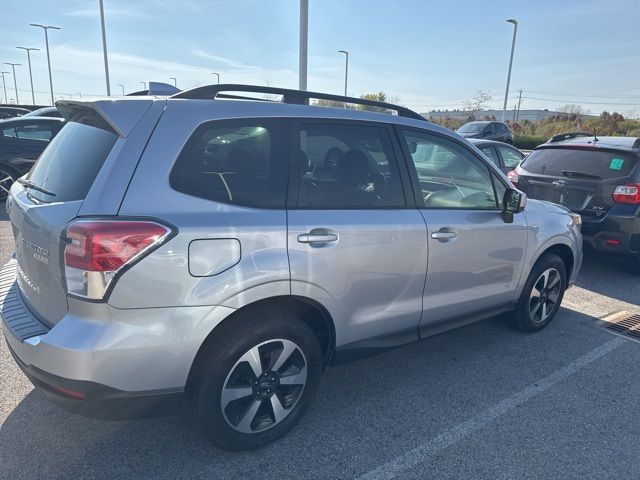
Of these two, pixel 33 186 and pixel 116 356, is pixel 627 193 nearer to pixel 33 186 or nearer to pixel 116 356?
pixel 116 356

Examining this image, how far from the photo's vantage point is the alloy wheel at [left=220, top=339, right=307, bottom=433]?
2.42 meters

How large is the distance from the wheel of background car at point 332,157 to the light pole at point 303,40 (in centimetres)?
735

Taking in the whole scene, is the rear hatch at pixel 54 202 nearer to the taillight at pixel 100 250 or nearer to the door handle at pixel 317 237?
the taillight at pixel 100 250

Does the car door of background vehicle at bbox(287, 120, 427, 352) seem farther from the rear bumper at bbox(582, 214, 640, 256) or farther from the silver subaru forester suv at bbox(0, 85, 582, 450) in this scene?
the rear bumper at bbox(582, 214, 640, 256)

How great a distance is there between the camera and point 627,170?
215 inches

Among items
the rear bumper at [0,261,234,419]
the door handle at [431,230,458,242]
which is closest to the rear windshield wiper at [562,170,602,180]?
the door handle at [431,230,458,242]

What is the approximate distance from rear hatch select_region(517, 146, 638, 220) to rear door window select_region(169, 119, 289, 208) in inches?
180

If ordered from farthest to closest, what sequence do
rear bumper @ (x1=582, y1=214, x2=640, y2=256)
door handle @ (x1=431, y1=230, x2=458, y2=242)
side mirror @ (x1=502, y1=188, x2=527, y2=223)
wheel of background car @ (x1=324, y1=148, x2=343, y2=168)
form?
rear bumper @ (x1=582, y1=214, x2=640, y2=256) → side mirror @ (x1=502, y1=188, x2=527, y2=223) → door handle @ (x1=431, y1=230, x2=458, y2=242) → wheel of background car @ (x1=324, y1=148, x2=343, y2=168)

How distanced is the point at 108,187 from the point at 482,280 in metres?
2.62

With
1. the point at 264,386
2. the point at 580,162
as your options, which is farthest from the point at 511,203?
the point at 580,162

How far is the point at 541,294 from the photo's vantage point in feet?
13.8

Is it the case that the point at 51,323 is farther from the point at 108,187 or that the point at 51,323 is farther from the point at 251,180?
the point at 251,180

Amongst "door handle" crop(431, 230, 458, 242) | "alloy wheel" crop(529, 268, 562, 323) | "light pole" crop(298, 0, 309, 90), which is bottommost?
"alloy wheel" crop(529, 268, 562, 323)

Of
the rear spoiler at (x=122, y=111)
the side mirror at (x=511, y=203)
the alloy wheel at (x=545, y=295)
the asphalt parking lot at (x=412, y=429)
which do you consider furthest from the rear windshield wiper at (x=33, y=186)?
the alloy wheel at (x=545, y=295)
